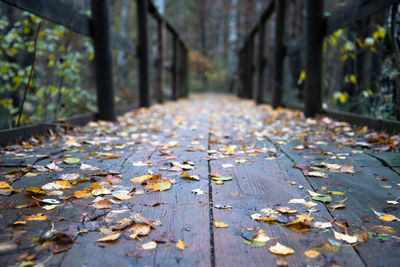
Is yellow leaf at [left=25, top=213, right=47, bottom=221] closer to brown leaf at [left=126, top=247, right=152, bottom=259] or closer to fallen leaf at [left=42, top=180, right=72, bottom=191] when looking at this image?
fallen leaf at [left=42, top=180, right=72, bottom=191]

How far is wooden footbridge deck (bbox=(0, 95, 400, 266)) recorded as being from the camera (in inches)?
35.1

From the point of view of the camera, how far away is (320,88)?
11.6ft

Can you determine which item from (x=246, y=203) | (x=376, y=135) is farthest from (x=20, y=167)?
(x=376, y=135)

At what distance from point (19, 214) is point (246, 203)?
2.71ft

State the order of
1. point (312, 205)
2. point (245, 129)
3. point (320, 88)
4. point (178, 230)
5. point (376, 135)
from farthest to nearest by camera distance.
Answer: point (320, 88), point (245, 129), point (376, 135), point (312, 205), point (178, 230)

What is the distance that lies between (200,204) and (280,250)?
395 millimetres

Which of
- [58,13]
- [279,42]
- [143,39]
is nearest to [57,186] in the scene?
[58,13]

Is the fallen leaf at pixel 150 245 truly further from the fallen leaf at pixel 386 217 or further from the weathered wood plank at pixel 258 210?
the fallen leaf at pixel 386 217

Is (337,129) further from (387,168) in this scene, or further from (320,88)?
(387,168)

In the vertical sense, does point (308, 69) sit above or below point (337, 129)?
above

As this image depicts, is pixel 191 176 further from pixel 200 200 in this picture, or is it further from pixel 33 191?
pixel 33 191

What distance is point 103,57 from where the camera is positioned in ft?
11.2

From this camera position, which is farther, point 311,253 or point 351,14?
point 351,14

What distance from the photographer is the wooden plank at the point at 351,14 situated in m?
2.29
